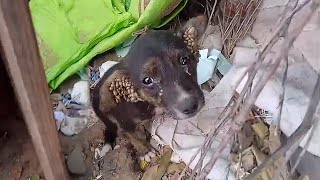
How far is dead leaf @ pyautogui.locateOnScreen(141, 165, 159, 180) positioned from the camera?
1.83 metres

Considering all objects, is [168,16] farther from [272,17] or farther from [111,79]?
[111,79]

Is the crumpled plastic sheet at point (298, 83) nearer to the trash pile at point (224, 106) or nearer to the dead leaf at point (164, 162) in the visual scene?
the trash pile at point (224, 106)

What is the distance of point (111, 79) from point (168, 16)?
1.95 feet

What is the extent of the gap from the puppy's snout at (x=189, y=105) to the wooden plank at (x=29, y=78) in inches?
13.7

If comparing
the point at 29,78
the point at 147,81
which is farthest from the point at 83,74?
the point at 29,78

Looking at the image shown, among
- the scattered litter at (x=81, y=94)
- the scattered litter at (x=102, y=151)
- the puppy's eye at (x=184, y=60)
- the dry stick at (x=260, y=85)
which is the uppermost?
the dry stick at (x=260, y=85)

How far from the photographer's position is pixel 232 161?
1.69 meters

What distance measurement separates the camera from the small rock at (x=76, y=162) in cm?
184

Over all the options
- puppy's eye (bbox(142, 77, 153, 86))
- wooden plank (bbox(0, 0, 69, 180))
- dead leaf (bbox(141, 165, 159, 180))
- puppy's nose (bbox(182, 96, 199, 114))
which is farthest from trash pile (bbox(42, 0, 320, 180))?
wooden plank (bbox(0, 0, 69, 180))

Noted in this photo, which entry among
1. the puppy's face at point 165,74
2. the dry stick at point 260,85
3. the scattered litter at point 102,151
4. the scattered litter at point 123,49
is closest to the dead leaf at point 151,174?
the scattered litter at point 102,151

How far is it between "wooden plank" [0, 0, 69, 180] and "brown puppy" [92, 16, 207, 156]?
0.83ft

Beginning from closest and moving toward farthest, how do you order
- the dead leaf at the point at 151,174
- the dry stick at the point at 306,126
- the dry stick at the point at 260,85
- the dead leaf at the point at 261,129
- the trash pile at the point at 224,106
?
the dry stick at the point at 260,85
the dry stick at the point at 306,126
the trash pile at the point at 224,106
the dead leaf at the point at 261,129
the dead leaf at the point at 151,174

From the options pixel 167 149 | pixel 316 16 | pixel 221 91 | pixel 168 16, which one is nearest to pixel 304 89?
pixel 316 16

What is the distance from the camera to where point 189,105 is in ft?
5.17
